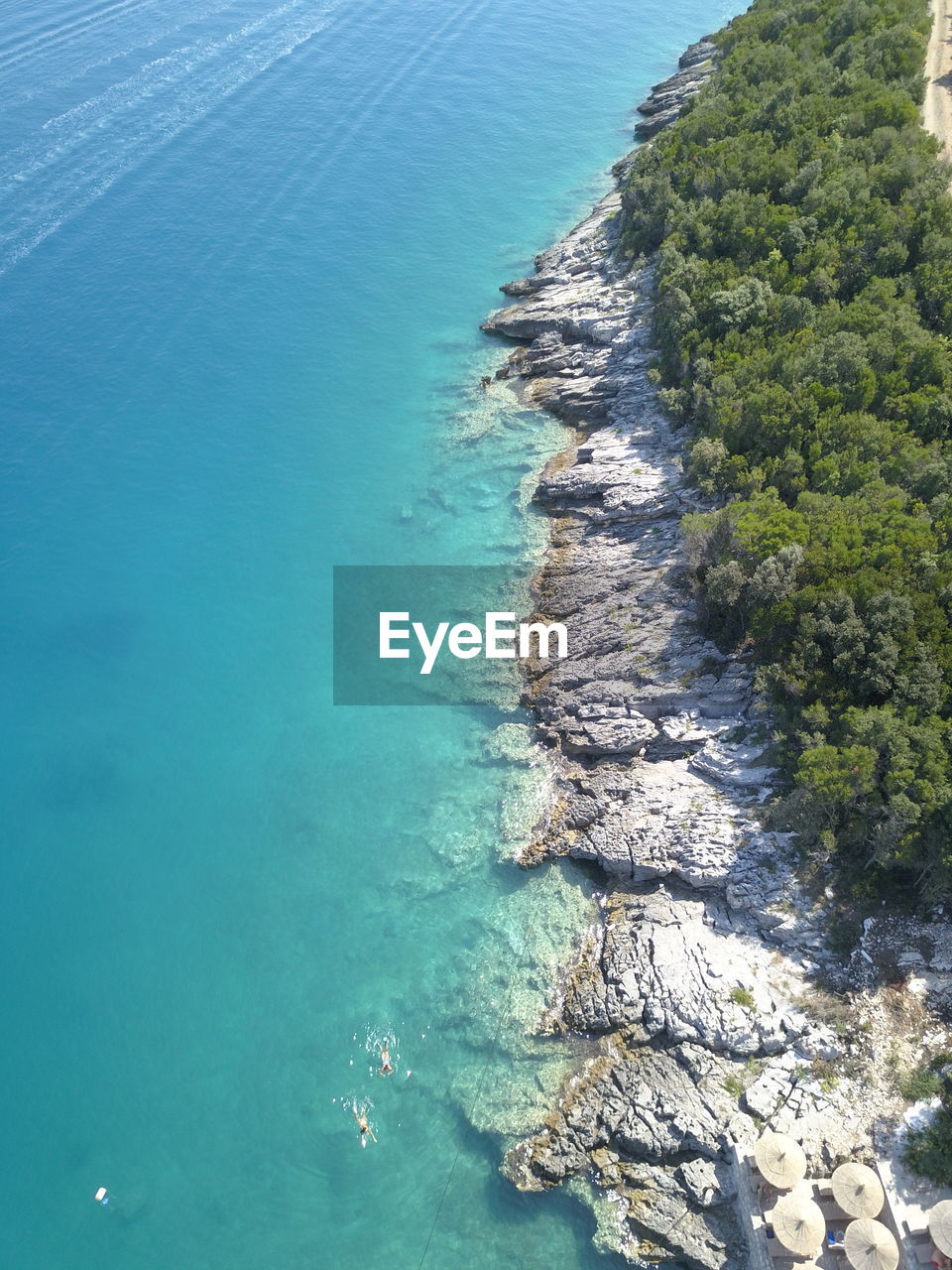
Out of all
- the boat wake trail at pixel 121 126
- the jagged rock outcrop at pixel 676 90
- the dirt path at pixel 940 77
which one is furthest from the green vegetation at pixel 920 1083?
the jagged rock outcrop at pixel 676 90

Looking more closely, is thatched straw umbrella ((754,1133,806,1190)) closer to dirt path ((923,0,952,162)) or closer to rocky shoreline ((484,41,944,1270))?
rocky shoreline ((484,41,944,1270))

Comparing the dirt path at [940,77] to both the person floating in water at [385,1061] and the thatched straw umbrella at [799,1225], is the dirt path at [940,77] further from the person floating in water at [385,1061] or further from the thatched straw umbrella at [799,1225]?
the person floating in water at [385,1061]

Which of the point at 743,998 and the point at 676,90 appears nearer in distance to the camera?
the point at 743,998

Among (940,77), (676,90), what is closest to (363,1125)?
(940,77)

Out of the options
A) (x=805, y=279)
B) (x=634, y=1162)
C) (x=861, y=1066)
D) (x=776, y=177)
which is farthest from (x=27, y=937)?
(x=776, y=177)

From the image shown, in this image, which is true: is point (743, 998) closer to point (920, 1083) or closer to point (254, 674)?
point (920, 1083)

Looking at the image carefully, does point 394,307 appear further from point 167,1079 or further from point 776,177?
point 167,1079

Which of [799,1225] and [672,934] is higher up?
[672,934]
